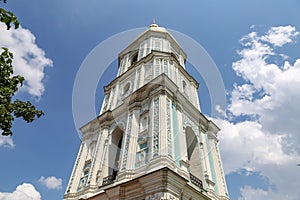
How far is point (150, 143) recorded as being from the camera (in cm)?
1416

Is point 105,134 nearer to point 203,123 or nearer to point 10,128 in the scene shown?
point 203,123

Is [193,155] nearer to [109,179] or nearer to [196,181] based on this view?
[196,181]

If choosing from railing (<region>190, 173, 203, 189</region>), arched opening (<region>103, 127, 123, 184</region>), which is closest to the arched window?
arched opening (<region>103, 127, 123, 184</region>)

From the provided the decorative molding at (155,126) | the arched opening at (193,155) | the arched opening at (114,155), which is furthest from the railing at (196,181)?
the arched opening at (114,155)

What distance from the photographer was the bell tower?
12547 millimetres

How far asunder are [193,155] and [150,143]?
481 cm

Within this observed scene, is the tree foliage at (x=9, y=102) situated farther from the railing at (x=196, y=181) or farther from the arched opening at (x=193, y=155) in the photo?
the arched opening at (x=193, y=155)

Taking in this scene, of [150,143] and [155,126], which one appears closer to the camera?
[150,143]

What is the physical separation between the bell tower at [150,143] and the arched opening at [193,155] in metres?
0.07

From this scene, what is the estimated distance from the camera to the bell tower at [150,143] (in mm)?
12547

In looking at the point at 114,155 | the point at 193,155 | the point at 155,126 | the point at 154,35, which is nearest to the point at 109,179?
the point at 114,155

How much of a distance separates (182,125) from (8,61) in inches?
478

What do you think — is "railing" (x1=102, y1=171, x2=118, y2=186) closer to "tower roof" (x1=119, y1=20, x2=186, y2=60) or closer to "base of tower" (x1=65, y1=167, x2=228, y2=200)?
"base of tower" (x1=65, y1=167, x2=228, y2=200)

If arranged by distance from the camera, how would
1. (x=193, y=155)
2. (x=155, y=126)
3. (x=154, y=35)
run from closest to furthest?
(x=155, y=126)
(x=193, y=155)
(x=154, y=35)
